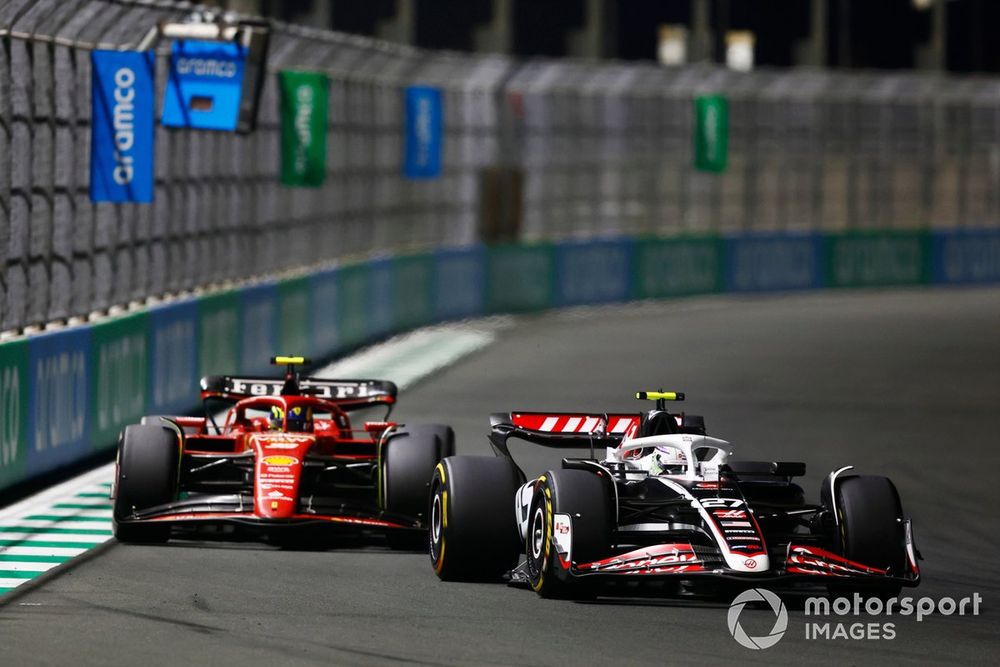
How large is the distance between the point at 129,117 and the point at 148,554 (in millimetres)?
5535

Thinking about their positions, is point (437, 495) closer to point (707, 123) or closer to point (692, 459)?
point (692, 459)

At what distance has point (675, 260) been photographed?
3816cm

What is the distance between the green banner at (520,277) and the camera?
33188 millimetres

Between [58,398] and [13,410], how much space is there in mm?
1058

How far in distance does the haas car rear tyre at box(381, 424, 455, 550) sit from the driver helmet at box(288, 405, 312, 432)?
0.59 m

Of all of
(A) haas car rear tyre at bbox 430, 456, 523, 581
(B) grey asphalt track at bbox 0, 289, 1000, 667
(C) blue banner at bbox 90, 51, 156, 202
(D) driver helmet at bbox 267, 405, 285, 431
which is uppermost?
(C) blue banner at bbox 90, 51, 156, 202

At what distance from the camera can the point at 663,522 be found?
10383 millimetres

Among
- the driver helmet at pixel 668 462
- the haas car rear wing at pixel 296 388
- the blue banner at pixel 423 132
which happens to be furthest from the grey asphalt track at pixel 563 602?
the blue banner at pixel 423 132

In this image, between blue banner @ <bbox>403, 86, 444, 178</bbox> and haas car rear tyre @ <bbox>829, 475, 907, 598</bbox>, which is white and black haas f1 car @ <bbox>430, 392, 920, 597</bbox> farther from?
blue banner @ <bbox>403, 86, 444, 178</bbox>

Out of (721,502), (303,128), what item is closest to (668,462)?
(721,502)

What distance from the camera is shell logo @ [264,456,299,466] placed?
38.9ft

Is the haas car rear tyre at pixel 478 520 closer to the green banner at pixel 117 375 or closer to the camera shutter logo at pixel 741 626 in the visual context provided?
the camera shutter logo at pixel 741 626

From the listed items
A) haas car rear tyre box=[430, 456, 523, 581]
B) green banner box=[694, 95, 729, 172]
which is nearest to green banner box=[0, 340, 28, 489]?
haas car rear tyre box=[430, 456, 523, 581]

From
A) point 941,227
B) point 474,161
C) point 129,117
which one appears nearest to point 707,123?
point 474,161
